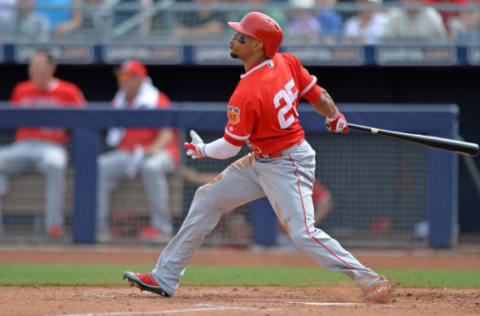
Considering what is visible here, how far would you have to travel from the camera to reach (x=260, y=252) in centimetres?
791

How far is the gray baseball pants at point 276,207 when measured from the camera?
452cm

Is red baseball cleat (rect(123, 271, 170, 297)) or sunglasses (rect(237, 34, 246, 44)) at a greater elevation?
sunglasses (rect(237, 34, 246, 44))

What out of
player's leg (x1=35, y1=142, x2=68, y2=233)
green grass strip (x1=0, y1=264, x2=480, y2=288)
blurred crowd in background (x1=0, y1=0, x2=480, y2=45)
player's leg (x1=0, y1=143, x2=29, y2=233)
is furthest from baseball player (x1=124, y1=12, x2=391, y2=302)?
blurred crowd in background (x1=0, y1=0, x2=480, y2=45)

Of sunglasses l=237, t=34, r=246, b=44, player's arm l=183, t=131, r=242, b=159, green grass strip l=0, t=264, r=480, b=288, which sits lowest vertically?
green grass strip l=0, t=264, r=480, b=288

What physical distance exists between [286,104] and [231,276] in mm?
2100

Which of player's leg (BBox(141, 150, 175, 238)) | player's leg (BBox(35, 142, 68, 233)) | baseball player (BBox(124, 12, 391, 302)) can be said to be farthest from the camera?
player's leg (BBox(35, 142, 68, 233))

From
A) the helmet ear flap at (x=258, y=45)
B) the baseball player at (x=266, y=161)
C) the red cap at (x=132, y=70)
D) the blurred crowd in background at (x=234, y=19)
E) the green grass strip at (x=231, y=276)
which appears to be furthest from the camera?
the blurred crowd in background at (x=234, y=19)

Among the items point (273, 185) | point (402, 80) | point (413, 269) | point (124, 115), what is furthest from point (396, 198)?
point (273, 185)

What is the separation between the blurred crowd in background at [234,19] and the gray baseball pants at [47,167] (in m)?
1.87

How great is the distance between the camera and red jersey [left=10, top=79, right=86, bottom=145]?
8.33 m

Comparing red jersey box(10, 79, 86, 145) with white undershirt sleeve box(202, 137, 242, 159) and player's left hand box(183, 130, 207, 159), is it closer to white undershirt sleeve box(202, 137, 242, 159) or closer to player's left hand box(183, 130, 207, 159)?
player's left hand box(183, 130, 207, 159)

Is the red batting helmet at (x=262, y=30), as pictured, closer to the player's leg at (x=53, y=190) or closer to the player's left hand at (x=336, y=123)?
the player's left hand at (x=336, y=123)

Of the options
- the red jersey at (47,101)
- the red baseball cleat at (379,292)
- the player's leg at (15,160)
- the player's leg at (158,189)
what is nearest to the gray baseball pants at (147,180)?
the player's leg at (158,189)

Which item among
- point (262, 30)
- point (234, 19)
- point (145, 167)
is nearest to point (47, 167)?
point (145, 167)
